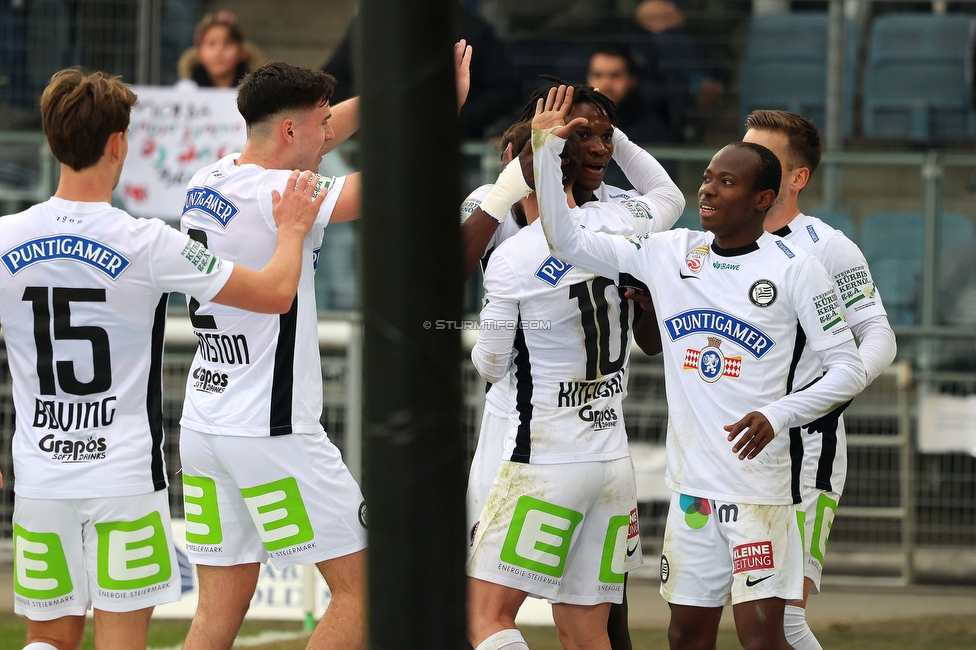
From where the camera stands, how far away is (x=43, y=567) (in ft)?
A: 12.6

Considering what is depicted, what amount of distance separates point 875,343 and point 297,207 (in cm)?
217

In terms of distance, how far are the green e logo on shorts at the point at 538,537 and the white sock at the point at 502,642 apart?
0.25 metres

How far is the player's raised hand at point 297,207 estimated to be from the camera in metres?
3.94

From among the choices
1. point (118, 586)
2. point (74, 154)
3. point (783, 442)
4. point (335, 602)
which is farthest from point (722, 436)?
point (74, 154)

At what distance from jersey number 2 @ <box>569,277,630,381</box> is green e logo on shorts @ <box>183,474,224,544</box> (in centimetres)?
142

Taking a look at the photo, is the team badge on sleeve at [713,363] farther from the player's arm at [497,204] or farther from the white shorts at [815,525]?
the player's arm at [497,204]

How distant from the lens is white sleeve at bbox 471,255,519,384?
453cm

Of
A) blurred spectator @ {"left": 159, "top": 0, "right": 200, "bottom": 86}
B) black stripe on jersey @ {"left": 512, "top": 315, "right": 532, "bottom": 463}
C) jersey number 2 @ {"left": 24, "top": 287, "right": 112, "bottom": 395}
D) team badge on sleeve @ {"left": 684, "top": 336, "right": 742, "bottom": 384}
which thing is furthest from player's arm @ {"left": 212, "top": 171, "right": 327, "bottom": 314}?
blurred spectator @ {"left": 159, "top": 0, "right": 200, "bottom": 86}

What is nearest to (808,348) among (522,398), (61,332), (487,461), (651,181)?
(651,181)

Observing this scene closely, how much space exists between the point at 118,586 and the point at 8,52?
21.9 ft

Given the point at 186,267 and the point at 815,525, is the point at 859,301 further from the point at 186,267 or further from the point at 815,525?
the point at 186,267

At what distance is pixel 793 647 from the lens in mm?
4645

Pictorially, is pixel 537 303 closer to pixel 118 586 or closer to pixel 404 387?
pixel 118 586

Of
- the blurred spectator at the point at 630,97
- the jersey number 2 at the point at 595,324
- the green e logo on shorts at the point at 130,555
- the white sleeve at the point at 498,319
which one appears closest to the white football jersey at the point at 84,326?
the green e logo on shorts at the point at 130,555
